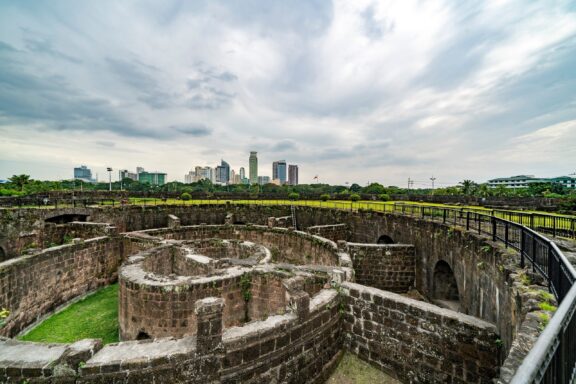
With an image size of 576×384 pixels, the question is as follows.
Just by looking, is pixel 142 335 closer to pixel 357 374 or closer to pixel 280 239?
pixel 357 374

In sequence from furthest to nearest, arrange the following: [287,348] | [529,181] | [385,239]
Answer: [529,181] → [385,239] → [287,348]

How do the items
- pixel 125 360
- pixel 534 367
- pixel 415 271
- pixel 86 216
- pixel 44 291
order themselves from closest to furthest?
1. pixel 534 367
2. pixel 125 360
3. pixel 44 291
4. pixel 415 271
5. pixel 86 216

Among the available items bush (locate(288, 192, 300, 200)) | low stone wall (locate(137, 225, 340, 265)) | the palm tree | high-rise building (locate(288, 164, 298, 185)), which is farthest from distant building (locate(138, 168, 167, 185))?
low stone wall (locate(137, 225, 340, 265))

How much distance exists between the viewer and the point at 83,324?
35.0 feet

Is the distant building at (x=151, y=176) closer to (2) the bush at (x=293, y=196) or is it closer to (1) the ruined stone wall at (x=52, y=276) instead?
(2) the bush at (x=293, y=196)

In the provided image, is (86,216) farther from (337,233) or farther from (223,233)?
(337,233)

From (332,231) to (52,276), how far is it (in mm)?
15738

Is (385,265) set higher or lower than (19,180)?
lower

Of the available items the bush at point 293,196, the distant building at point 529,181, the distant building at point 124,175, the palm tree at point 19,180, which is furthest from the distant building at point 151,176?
the distant building at point 529,181

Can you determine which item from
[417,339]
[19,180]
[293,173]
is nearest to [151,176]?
[293,173]

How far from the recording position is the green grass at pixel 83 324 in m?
9.75

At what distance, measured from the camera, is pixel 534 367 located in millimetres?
1655

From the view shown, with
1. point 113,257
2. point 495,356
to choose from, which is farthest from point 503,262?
point 113,257

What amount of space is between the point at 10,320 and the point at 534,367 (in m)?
13.9
